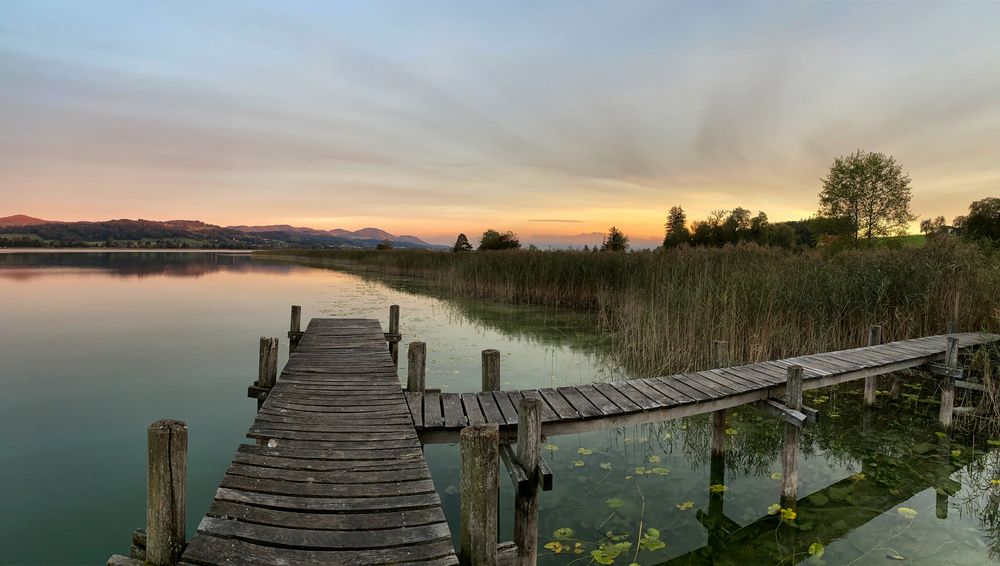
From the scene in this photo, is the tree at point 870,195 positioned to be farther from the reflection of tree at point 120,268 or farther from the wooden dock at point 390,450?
the reflection of tree at point 120,268

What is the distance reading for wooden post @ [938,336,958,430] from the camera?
6262 millimetres

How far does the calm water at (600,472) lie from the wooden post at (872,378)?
243mm

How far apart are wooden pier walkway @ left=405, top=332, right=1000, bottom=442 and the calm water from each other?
2.79 ft

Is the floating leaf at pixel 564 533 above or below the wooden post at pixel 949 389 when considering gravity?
below

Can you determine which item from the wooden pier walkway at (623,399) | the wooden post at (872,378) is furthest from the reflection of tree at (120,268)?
the wooden post at (872,378)

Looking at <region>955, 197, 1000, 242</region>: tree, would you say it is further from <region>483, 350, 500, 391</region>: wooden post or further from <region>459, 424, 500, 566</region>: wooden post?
<region>459, 424, 500, 566</region>: wooden post

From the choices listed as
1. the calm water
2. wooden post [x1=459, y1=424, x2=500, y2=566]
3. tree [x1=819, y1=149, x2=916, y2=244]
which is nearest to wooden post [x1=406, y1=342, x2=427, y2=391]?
the calm water

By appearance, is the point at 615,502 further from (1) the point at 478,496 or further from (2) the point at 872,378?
(2) the point at 872,378

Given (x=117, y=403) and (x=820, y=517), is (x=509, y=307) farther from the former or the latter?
(x=820, y=517)

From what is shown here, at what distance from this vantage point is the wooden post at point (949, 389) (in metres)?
6.26

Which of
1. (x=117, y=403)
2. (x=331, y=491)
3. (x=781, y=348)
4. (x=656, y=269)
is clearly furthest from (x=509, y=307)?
(x=331, y=491)

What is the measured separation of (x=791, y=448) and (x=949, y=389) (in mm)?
3516

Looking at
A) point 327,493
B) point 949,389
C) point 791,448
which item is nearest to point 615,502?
point 791,448

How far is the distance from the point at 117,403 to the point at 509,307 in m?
10.9
